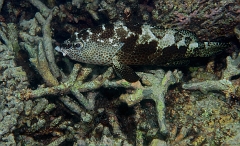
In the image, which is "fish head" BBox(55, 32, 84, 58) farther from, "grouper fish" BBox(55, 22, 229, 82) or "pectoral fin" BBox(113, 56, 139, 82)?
"pectoral fin" BBox(113, 56, 139, 82)

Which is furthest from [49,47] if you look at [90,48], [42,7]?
[42,7]

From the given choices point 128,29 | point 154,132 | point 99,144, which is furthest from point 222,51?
point 99,144

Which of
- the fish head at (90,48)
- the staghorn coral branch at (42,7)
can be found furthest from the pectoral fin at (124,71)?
the staghorn coral branch at (42,7)

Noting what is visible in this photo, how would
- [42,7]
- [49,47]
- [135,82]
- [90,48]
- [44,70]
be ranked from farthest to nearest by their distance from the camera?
[42,7] → [49,47] → [90,48] → [44,70] → [135,82]

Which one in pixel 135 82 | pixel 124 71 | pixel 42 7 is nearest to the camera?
pixel 135 82

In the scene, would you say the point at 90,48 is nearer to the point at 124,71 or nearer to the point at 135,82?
the point at 124,71

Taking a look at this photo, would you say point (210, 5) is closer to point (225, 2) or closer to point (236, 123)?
point (225, 2)

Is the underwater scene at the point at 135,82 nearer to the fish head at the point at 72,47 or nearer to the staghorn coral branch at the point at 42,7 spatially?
the fish head at the point at 72,47
